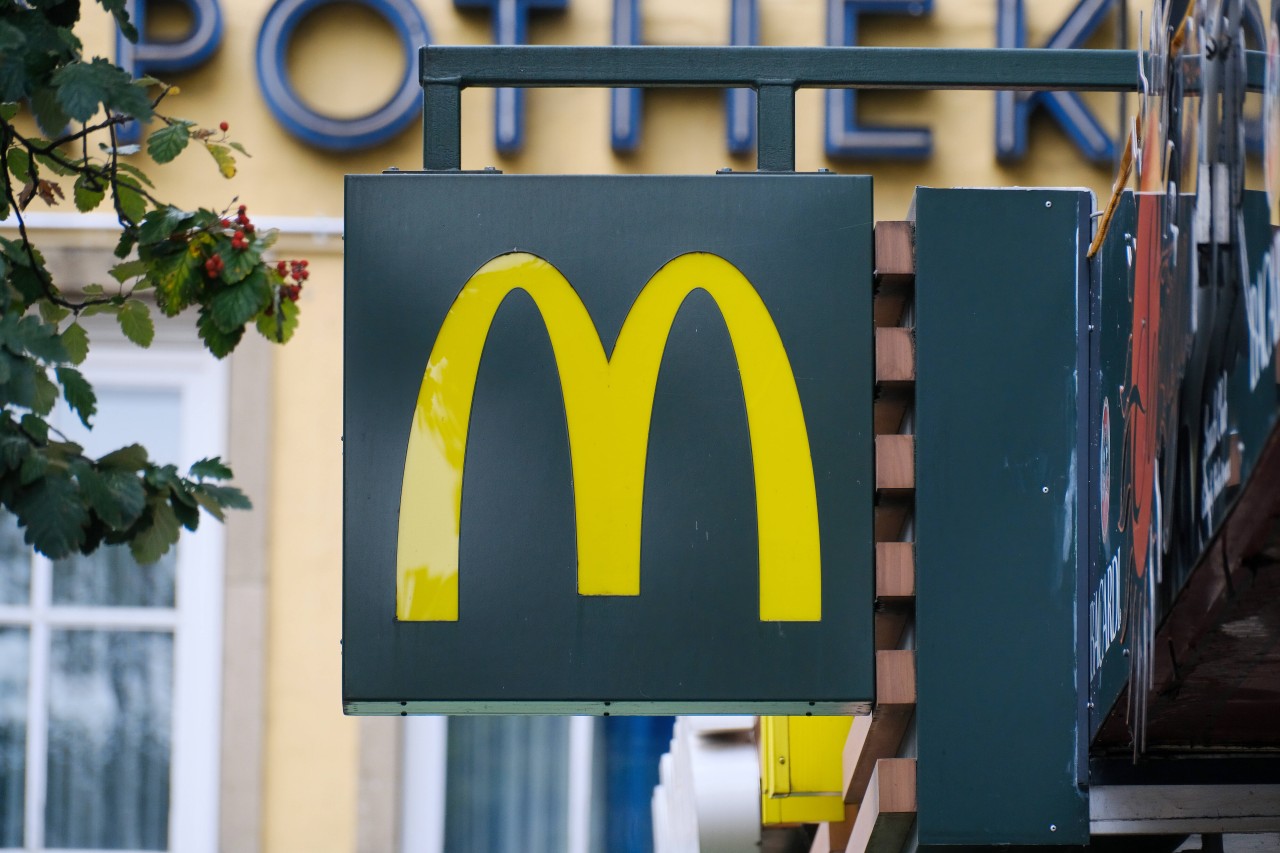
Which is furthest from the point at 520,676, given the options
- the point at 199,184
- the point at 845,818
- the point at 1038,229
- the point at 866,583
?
the point at 199,184

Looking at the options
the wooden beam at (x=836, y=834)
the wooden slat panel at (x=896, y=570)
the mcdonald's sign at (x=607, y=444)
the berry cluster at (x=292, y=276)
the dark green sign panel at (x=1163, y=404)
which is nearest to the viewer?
the dark green sign panel at (x=1163, y=404)

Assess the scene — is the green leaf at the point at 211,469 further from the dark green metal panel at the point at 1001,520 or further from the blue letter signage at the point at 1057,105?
the blue letter signage at the point at 1057,105

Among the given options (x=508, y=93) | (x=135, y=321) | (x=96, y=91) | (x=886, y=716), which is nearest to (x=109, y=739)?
(x=508, y=93)

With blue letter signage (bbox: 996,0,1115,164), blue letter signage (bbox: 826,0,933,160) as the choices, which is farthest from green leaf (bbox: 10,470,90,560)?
blue letter signage (bbox: 996,0,1115,164)

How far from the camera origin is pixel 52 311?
3902 millimetres

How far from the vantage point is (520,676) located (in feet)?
9.96

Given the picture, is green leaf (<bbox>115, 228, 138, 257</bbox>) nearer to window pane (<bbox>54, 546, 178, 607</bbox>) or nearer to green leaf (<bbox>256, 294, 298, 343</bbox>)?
green leaf (<bbox>256, 294, 298, 343</bbox>)

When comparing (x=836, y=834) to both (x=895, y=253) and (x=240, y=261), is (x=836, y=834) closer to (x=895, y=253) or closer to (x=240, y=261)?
(x=895, y=253)

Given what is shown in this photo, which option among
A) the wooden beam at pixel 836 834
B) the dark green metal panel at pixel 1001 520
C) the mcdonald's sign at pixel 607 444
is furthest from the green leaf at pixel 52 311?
the wooden beam at pixel 836 834

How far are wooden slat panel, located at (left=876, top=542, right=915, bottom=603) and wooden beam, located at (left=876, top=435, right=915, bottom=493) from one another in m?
0.10

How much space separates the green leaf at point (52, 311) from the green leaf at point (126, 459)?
1.43 feet

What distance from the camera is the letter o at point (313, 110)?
6754 millimetres

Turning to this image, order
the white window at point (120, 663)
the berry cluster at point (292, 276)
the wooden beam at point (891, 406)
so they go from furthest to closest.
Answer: the white window at point (120, 663), the berry cluster at point (292, 276), the wooden beam at point (891, 406)

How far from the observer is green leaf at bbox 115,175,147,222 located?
391 cm
